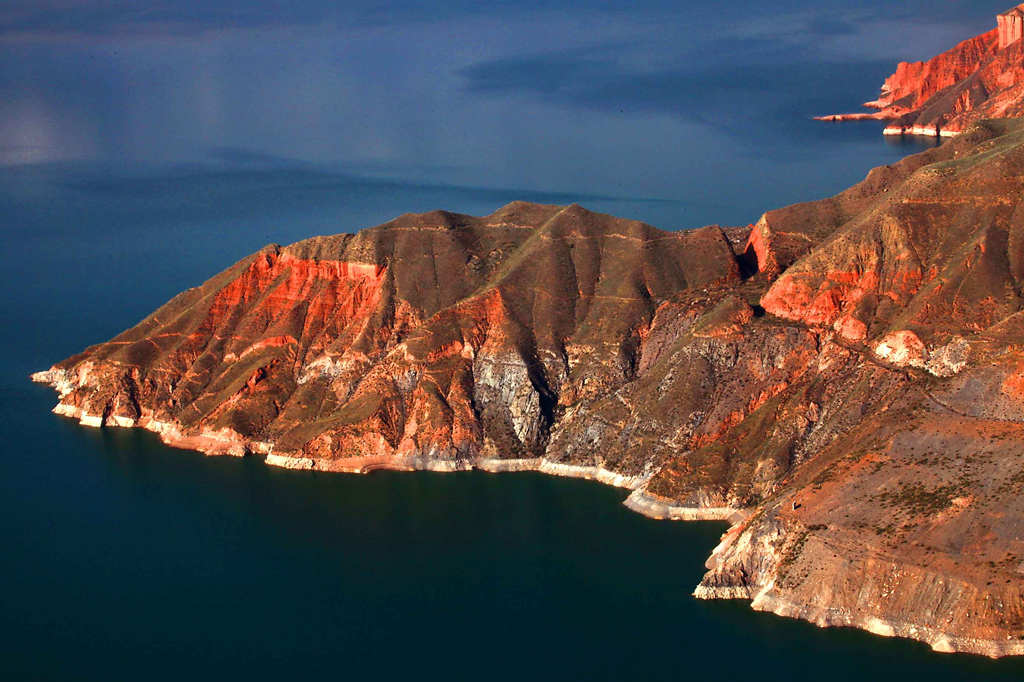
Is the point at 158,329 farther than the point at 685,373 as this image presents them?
Yes

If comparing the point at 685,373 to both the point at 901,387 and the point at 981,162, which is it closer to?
the point at 901,387

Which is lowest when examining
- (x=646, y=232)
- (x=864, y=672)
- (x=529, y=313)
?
(x=864, y=672)

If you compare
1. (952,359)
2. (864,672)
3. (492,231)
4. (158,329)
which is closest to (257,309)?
(158,329)

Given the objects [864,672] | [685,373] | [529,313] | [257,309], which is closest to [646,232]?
[529,313]

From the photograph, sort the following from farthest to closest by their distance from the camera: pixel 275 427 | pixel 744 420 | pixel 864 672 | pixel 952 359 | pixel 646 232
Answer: pixel 646 232 → pixel 275 427 → pixel 744 420 → pixel 952 359 → pixel 864 672

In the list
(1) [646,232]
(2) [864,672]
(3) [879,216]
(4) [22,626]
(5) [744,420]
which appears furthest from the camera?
(1) [646,232]

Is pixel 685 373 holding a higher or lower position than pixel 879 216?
lower
